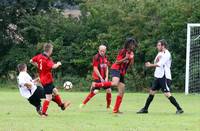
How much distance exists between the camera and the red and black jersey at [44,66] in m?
16.8

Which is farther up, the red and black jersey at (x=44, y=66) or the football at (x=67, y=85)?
the red and black jersey at (x=44, y=66)

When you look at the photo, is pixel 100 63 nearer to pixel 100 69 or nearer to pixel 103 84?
pixel 100 69

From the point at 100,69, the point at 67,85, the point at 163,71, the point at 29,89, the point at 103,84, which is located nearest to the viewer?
the point at 29,89

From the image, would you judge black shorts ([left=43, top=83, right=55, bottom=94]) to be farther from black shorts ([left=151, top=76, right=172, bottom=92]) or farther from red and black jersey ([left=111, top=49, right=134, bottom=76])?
black shorts ([left=151, top=76, right=172, bottom=92])

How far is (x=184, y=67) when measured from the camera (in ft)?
110

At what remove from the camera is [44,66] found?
55.4 ft

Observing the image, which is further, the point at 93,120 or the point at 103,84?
the point at 103,84

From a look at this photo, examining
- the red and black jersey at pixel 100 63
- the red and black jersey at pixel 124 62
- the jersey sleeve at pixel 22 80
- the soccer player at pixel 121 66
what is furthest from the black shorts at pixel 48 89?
the red and black jersey at pixel 100 63

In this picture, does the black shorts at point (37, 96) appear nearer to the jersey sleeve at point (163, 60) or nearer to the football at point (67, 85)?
the jersey sleeve at point (163, 60)

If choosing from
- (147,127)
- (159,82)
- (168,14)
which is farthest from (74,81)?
(147,127)

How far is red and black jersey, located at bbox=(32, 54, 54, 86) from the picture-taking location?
1684 centimetres

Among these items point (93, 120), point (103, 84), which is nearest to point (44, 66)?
point (93, 120)

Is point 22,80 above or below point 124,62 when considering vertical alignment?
below

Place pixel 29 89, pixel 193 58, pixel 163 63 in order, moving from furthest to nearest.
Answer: pixel 193 58 < pixel 163 63 < pixel 29 89
